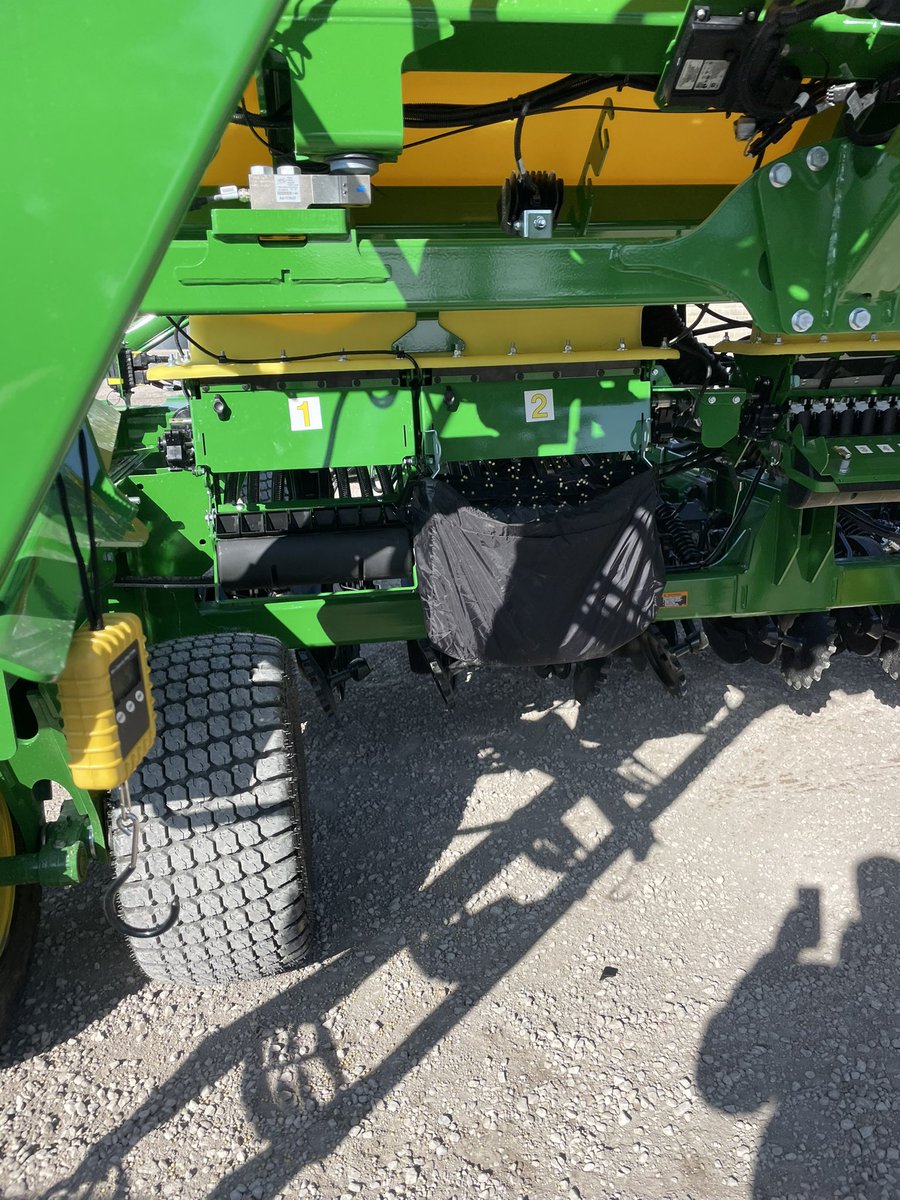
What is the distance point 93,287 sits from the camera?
3.15 feet

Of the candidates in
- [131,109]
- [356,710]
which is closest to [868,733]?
[356,710]

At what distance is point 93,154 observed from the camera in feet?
3.05

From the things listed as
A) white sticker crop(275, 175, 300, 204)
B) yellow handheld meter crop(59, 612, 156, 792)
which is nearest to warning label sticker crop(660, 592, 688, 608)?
white sticker crop(275, 175, 300, 204)

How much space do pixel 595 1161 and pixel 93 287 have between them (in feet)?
6.65

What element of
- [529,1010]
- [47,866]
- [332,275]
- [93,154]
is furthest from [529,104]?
[529,1010]

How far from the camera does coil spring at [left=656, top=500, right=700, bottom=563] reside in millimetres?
3389

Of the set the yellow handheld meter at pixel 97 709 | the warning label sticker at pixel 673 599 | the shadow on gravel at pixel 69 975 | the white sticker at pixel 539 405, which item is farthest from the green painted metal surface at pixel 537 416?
the shadow on gravel at pixel 69 975

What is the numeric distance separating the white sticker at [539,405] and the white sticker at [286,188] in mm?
1038

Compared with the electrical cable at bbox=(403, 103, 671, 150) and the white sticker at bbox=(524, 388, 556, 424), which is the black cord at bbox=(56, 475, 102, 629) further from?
the electrical cable at bbox=(403, 103, 671, 150)

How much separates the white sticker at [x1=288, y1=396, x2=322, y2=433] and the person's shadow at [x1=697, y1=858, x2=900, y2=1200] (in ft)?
6.76

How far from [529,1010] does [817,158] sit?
8.14 ft

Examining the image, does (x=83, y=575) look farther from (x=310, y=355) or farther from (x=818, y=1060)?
(x=818, y=1060)

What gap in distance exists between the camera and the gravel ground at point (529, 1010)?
1887 millimetres

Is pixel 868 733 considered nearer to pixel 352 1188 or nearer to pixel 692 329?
pixel 692 329
